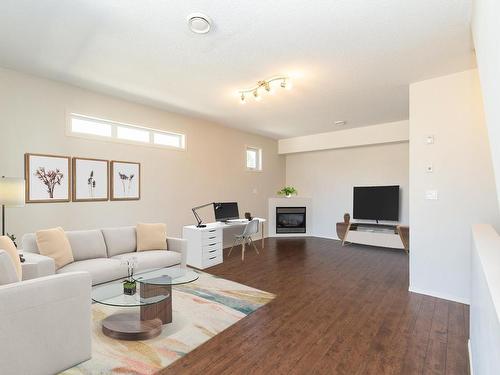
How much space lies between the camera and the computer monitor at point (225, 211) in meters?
5.27

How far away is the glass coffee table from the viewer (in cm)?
237

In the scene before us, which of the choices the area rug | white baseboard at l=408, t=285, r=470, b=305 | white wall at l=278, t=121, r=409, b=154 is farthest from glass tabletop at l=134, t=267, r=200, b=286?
white wall at l=278, t=121, r=409, b=154

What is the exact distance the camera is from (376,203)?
6.37 metres

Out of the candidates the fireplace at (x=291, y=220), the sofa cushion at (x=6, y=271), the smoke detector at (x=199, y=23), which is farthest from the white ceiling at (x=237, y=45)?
the fireplace at (x=291, y=220)

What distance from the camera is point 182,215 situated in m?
5.31

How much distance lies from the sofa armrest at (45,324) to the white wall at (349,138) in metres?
5.99

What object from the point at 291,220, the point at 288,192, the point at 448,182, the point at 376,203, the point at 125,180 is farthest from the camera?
the point at 291,220

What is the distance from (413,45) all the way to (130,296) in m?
3.66

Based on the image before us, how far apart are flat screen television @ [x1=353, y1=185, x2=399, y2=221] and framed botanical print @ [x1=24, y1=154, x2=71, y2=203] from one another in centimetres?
590

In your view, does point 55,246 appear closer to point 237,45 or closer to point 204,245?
point 204,245

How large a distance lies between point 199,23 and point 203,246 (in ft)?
10.8

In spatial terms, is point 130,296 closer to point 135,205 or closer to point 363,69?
point 135,205

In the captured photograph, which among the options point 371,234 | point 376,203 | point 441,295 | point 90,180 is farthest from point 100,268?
point 376,203

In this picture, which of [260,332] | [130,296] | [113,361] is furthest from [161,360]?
[260,332]
